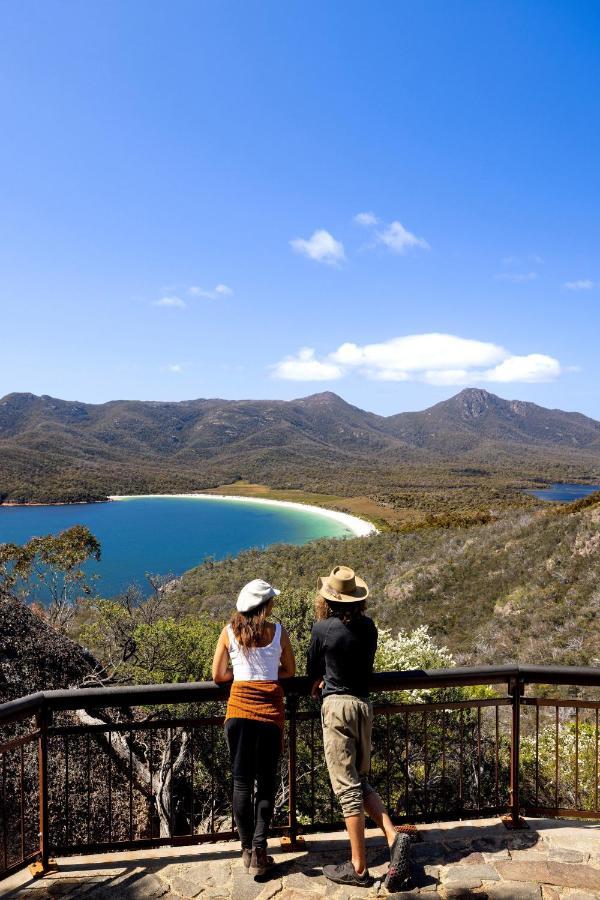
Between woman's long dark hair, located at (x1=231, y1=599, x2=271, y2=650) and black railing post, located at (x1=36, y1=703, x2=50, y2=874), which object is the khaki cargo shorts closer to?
woman's long dark hair, located at (x1=231, y1=599, x2=271, y2=650)

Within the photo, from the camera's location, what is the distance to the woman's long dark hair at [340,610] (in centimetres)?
316

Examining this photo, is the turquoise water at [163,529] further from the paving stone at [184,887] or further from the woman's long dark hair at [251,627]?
the woman's long dark hair at [251,627]

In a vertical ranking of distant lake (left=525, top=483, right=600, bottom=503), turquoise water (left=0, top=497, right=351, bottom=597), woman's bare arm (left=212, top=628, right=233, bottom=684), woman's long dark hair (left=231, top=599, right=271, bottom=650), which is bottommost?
turquoise water (left=0, top=497, right=351, bottom=597)

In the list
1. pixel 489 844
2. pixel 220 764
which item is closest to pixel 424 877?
pixel 489 844

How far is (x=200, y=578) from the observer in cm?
4053

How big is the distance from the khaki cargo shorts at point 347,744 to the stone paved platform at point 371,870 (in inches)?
22.1

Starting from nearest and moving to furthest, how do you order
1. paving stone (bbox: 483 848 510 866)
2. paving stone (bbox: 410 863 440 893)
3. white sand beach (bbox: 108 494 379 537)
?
1. paving stone (bbox: 410 863 440 893)
2. paving stone (bbox: 483 848 510 866)
3. white sand beach (bbox: 108 494 379 537)

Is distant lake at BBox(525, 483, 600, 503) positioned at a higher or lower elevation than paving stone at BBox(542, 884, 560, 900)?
lower

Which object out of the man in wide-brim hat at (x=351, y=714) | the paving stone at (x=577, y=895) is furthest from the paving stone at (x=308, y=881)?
the paving stone at (x=577, y=895)

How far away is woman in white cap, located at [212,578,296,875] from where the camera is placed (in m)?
3.15

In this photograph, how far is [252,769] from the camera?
3.19 meters

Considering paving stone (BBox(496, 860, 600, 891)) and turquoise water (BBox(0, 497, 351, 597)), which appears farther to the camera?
turquoise water (BBox(0, 497, 351, 597))

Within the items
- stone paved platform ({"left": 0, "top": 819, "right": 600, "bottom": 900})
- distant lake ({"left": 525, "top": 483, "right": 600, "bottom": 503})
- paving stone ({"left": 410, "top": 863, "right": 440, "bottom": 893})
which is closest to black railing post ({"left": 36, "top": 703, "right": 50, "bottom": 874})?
stone paved platform ({"left": 0, "top": 819, "right": 600, "bottom": 900})

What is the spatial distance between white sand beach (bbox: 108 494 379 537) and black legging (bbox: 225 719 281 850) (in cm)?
4900
